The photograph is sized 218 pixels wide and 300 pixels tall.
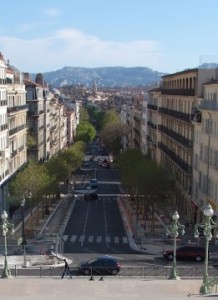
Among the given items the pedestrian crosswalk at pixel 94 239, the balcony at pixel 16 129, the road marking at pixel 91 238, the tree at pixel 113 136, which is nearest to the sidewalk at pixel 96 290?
the pedestrian crosswalk at pixel 94 239

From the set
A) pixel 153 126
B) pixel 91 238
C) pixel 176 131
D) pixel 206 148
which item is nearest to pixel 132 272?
pixel 91 238

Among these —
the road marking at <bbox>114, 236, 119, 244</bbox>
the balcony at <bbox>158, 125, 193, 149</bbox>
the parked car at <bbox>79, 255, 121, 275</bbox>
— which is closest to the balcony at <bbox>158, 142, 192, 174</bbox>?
the balcony at <bbox>158, 125, 193, 149</bbox>

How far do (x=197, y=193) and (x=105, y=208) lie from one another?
63.1 ft

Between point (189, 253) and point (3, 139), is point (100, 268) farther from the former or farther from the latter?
point (3, 139)

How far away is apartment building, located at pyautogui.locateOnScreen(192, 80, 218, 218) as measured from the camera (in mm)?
62031

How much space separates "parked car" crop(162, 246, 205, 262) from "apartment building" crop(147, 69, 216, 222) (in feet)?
60.2

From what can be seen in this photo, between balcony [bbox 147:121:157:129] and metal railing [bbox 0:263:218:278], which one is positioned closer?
metal railing [bbox 0:263:218:278]

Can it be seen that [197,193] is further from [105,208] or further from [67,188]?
[67,188]

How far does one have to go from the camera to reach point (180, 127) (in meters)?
81.3

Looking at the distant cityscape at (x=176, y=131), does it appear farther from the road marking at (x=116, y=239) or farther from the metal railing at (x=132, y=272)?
the metal railing at (x=132, y=272)

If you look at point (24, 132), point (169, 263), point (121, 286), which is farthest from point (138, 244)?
point (24, 132)

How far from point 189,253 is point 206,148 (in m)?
16.9

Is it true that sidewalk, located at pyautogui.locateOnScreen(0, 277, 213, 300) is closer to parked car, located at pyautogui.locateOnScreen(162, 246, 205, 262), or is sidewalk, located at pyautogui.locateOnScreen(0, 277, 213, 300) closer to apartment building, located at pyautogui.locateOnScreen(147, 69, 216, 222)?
parked car, located at pyautogui.locateOnScreen(162, 246, 205, 262)

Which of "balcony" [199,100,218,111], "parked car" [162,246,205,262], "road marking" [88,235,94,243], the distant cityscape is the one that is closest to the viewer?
"parked car" [162,246,205,262]
